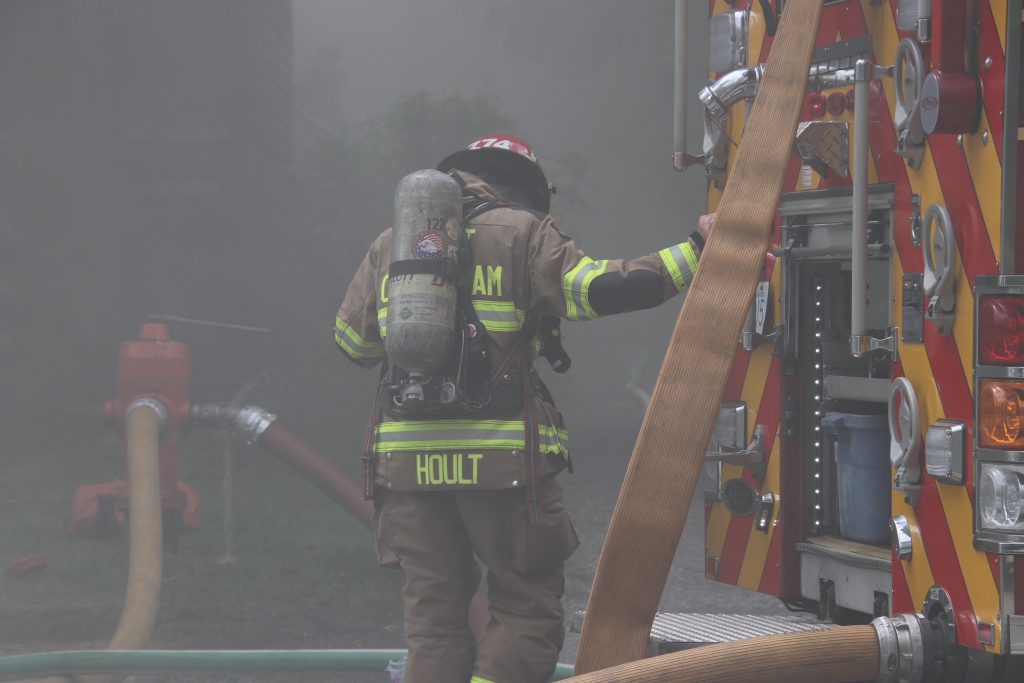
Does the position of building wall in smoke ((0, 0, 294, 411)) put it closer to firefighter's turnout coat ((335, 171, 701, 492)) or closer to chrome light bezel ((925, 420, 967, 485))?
firefighter's turnout coat ((335, 171, 701, 492))

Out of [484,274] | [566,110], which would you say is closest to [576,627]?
[484,274]

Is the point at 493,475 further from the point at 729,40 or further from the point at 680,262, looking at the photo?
the point at 729,40

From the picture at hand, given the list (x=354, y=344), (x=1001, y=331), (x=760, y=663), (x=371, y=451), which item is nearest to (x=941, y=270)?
(x=1001, y=331)

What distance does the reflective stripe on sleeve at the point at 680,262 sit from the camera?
288 cm

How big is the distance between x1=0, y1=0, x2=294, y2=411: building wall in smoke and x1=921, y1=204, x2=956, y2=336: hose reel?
8.57 meters

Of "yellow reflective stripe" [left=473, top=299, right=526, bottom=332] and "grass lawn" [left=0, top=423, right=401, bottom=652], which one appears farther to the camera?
"grass lawn" [left=0, top=423, right=401, bottom=652]

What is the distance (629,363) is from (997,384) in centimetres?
1161

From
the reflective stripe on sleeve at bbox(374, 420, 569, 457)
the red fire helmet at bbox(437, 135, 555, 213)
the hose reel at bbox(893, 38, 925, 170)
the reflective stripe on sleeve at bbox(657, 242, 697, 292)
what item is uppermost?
the red fire helmet at bbox(437, 135, 555, 213)

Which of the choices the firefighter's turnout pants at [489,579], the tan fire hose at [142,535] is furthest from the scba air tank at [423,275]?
the tan fire hose at [142,535]

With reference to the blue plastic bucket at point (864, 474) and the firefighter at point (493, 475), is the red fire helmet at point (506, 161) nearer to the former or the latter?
the firefighter at point (493, 475)

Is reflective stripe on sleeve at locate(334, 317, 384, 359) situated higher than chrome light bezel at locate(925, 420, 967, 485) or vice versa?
reflective stripe on sleeve at locate(334, 317, 384, 359)

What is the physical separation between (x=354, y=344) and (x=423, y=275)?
54cm

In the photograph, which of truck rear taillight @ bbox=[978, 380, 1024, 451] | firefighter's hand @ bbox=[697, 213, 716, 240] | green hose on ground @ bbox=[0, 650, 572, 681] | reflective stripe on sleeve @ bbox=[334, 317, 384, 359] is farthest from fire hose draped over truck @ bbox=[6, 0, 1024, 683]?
green hose on ground @ bbox=[0, 650, 572, 681]

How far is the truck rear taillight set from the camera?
1943mm
